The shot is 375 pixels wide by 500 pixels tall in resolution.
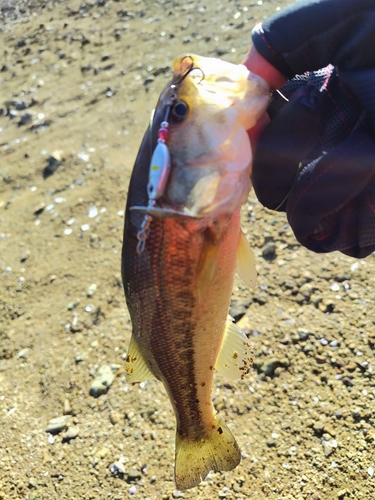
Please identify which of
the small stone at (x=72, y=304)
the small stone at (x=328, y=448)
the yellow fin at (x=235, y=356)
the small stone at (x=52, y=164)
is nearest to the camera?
the yellow fin at (x=235, y=356)

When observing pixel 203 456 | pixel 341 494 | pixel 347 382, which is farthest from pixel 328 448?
pixel 203 456

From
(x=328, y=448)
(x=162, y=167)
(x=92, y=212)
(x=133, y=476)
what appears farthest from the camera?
(x=92, y=212)

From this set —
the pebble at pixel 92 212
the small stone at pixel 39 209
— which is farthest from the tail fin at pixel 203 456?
the small stone at pixel 39 209

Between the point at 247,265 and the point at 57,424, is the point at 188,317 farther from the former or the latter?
the point at 57,424

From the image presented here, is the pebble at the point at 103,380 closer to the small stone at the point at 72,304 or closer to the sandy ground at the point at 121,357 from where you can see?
the sandy ground at the point at 121,357

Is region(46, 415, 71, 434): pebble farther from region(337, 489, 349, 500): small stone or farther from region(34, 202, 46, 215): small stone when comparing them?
region(34, 202, 46, 215): small stone

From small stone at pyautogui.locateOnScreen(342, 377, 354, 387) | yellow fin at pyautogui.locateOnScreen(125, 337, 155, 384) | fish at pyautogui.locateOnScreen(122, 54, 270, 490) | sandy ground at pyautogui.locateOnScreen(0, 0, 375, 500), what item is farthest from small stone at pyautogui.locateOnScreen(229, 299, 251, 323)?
fish at pyautogui.locateOnScreen(122, 54, 270, 490)
